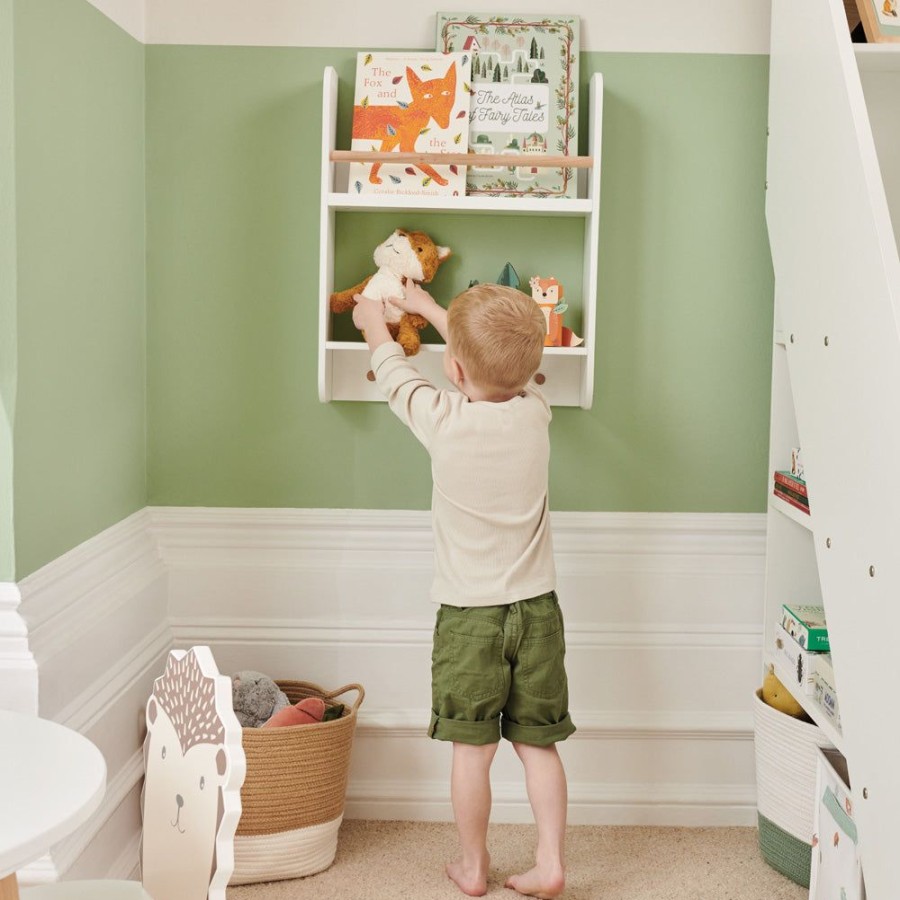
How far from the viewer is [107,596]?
2.13 meters

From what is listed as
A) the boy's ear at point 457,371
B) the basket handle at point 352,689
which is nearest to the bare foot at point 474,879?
the basket handle at point 352,689

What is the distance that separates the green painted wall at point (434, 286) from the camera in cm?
240

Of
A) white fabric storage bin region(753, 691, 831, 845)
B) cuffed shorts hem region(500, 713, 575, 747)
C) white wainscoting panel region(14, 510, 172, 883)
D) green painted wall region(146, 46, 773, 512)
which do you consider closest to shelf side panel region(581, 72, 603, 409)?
green painted wall region(146, 46, 773, 512)

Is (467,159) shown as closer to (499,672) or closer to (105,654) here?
(499,672)

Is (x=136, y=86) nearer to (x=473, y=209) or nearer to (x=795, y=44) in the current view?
(x=473, y=209)

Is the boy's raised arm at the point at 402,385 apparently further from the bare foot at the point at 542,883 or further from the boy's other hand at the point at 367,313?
the bare foot at the point at 542,883

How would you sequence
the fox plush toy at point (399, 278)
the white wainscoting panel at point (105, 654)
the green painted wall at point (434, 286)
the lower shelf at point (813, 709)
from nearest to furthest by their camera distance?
1. the white wainscoting panel at point (105, 654)
2. the lower shelf at point (813, 709)
3. the fox plush toy at point (399, 278)
4. the green painted wall at point (434, 286)

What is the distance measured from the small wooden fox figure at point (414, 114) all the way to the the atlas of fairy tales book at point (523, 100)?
0.06m

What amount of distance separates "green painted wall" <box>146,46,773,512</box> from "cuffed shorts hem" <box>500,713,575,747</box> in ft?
1.76

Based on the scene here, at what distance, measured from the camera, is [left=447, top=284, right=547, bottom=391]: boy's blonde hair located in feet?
6.68

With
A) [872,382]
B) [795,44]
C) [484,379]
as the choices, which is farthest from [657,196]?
[872,382]

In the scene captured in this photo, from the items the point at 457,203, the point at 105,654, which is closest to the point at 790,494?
the point at 457,203

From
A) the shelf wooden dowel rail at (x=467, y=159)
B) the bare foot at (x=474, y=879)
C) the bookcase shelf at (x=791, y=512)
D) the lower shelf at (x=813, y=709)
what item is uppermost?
the shelf wooden dowel rail at (x=467, y=159)

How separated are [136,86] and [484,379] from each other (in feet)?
3.34
